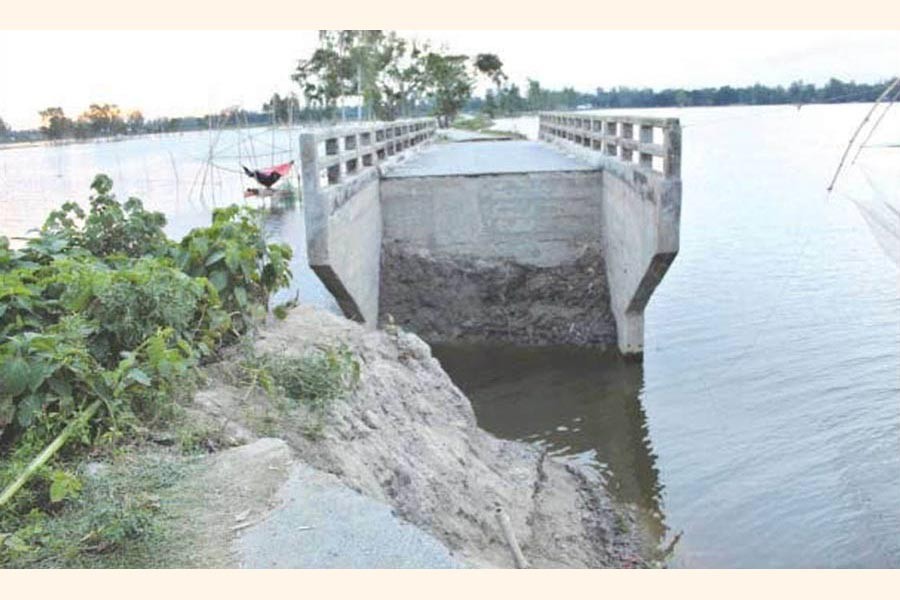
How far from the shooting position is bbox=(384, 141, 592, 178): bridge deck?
13.7m

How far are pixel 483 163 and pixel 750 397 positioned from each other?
7.78m

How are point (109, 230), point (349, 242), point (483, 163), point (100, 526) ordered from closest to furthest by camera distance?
point (100, 526)
point (109, 230)
point (349, 242)
point (483, 163)

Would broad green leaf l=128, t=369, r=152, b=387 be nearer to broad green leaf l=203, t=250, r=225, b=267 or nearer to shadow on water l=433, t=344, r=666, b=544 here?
broad green leaf l=203, t=250, r=225, b=267

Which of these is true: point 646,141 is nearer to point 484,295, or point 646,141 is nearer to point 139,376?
point 484,295

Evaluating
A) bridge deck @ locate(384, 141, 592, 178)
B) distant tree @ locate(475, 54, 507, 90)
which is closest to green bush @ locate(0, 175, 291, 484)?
bridge deck @ locate(384, 141, 592, 178)

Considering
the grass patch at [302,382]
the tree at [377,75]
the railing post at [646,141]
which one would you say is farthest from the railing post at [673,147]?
the tree at [377,75]

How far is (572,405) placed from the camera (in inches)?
416

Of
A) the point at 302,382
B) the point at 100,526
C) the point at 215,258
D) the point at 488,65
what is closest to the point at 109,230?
the point at 215,258

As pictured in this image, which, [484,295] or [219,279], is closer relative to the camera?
[219,279]

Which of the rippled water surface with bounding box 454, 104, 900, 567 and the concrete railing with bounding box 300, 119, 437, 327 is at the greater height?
the concrete railing with bounding box 300, 119, 437, 327

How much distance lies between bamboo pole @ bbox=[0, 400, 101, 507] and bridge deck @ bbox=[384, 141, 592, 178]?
371 inches

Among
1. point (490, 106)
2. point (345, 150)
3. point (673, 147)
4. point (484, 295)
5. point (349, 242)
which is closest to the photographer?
point (673, 147)

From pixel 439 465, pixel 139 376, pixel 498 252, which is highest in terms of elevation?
pixel 139 376

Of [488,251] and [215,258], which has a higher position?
[215,258]
